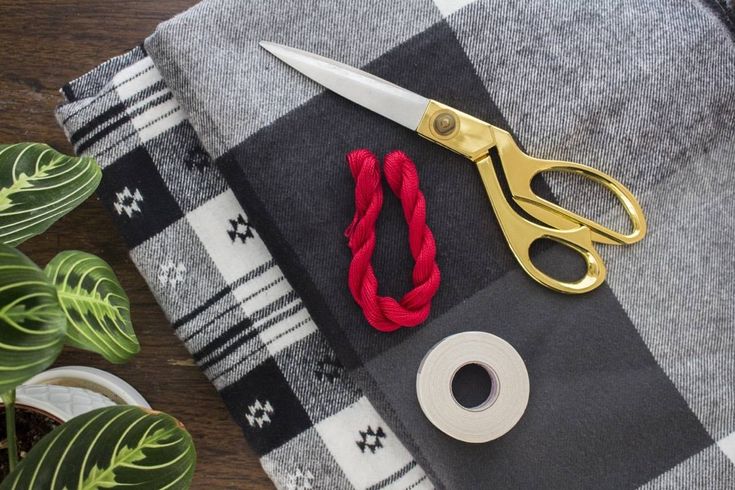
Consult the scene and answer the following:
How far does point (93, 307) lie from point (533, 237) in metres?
0.31

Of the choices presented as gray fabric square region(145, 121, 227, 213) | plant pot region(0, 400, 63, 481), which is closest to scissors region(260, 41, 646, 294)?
gray fabric square region(145, 121, 227, 213)

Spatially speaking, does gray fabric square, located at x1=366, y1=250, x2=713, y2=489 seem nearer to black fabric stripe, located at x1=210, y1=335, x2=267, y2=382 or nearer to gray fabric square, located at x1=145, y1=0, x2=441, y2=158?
black fabric stripe, located at x1=210, y1=335, x2=267, y2=382

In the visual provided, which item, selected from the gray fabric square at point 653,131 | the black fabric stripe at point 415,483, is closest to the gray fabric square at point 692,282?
the gray fabric square at point 653,131

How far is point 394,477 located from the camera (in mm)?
541

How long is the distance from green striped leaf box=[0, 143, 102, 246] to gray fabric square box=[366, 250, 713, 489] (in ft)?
0.80

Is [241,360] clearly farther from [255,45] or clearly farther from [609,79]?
[609,79]

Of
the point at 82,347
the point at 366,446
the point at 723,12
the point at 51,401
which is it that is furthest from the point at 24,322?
the point at 723,12

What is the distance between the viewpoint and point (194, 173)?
550mm

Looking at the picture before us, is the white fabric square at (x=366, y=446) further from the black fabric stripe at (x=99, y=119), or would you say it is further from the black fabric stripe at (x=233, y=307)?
the black fabric stripe at (x=99, y=119)

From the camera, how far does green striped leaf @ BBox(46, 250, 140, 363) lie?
355 millimetres

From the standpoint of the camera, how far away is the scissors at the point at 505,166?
1.65 feet

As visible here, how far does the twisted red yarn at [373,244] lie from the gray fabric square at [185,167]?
126mm

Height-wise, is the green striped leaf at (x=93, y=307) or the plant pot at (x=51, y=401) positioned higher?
the green striped leaf at (x=93, y=307)

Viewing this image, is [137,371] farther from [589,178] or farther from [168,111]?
[589,178]
